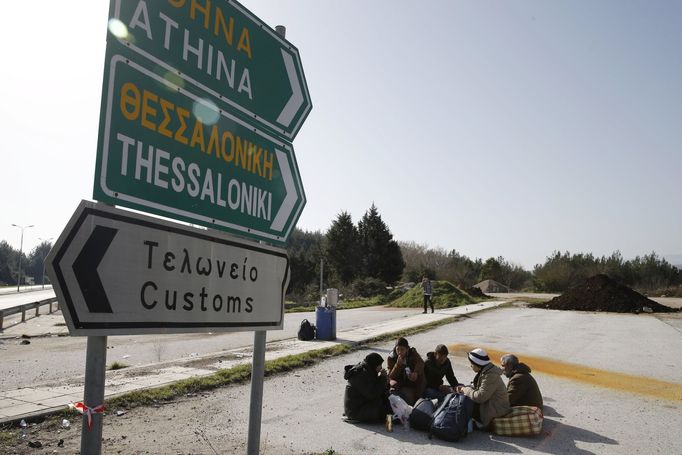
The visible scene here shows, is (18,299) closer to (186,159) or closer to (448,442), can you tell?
(448,442)

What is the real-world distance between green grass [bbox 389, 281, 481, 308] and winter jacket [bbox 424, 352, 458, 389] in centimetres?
2055

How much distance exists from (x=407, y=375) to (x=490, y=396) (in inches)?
59.8

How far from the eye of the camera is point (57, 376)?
8867 mm

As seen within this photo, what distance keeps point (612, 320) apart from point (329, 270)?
3556 cm

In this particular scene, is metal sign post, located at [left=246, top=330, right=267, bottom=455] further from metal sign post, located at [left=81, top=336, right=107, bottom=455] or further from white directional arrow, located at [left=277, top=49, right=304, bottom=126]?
white directional arrow, located at [left=277, top=49, right=304, bottom=126]

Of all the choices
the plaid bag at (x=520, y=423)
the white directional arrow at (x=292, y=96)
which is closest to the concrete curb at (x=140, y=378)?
the plaid bag at (x=520, y=423)

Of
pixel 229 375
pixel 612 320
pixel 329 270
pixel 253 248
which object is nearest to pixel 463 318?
pixel 612 320

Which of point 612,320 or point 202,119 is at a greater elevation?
point 202,119

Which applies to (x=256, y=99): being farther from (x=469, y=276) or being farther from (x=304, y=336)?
(x=469, y=276)

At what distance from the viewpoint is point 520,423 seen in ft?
20.1

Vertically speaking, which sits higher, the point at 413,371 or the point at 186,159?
the point at 186,159

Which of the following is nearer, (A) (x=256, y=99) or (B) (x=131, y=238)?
(B) (x=131, y=238)

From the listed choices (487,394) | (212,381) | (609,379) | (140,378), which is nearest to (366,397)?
(487,394)

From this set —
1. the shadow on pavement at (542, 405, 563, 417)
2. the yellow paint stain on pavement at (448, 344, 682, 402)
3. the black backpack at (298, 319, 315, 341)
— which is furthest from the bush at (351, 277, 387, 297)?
the shadow on pavement at (542, 405, 563, 417)
